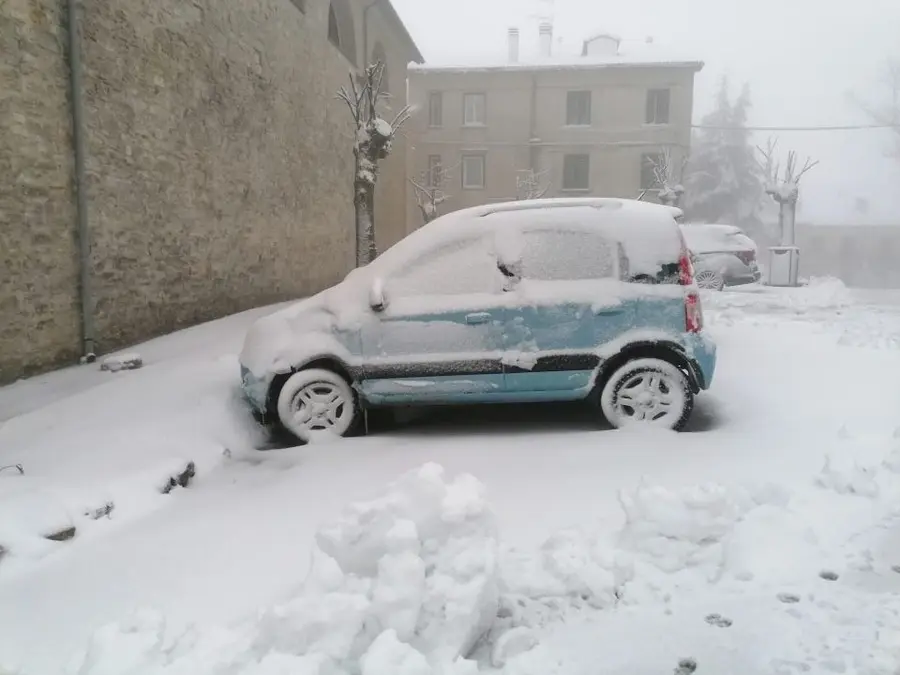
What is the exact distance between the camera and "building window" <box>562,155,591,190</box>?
32.2 meters

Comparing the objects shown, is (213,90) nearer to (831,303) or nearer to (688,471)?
(688,471)

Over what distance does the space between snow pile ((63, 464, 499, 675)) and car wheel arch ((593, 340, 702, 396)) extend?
7.87 feet

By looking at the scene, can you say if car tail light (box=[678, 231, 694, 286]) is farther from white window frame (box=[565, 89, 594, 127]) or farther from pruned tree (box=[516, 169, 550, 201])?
white window frame (box=[565, 89, 594, 127])

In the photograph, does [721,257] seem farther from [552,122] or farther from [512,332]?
[552,122]

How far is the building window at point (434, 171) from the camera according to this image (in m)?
29.8

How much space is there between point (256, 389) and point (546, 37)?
33251 millimetres

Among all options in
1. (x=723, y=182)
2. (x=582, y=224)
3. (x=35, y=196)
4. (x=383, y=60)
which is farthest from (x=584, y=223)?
(x=723, y=182)

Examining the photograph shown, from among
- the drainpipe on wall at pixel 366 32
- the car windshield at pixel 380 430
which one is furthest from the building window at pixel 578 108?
the car windshield at pixel 380 430

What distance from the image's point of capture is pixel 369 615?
242 centimetres

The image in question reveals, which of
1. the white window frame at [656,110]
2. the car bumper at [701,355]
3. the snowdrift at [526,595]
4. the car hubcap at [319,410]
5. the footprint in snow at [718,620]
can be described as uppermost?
the white window frame at [656,110]

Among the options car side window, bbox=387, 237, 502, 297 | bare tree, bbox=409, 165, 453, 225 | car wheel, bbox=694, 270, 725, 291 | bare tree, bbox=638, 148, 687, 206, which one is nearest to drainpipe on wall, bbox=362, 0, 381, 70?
bare tree, bbox=409, 165, 453, 225

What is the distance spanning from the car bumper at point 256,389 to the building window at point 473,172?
28668 mm

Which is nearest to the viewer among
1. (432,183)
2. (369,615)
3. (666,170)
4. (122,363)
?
(369,615)

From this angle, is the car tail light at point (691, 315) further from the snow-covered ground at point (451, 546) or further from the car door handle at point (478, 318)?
the car door handle at point (478, 318)
